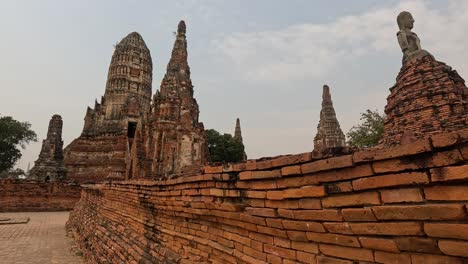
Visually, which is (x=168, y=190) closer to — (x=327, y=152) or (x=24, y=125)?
(x=327, y=152)

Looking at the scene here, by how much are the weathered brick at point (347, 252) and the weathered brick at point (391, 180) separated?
34 centimetres

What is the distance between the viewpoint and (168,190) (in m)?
3.87

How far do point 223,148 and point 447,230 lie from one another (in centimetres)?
3647

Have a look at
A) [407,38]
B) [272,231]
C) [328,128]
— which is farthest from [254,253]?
[328,128]

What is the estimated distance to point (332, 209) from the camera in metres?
1.82

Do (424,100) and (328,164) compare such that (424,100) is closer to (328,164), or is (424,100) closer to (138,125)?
(328,164)

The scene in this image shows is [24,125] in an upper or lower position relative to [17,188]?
upper

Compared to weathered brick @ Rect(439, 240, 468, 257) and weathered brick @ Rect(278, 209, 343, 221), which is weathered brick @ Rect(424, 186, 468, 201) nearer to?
weathered brick @ Rect(439, 240, 468, 257)

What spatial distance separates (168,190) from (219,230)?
1.18m

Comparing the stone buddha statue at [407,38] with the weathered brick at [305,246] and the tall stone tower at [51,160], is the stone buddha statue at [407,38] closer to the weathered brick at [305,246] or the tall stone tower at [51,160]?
the weathered brick at [305,246]

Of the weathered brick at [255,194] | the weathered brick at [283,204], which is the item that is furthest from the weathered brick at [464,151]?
the weathered brick at [255,194]

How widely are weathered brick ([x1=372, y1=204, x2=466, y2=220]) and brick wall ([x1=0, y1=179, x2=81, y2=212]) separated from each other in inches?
861

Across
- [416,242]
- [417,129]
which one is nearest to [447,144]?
[416,242]

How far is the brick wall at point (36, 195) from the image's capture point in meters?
18.2
